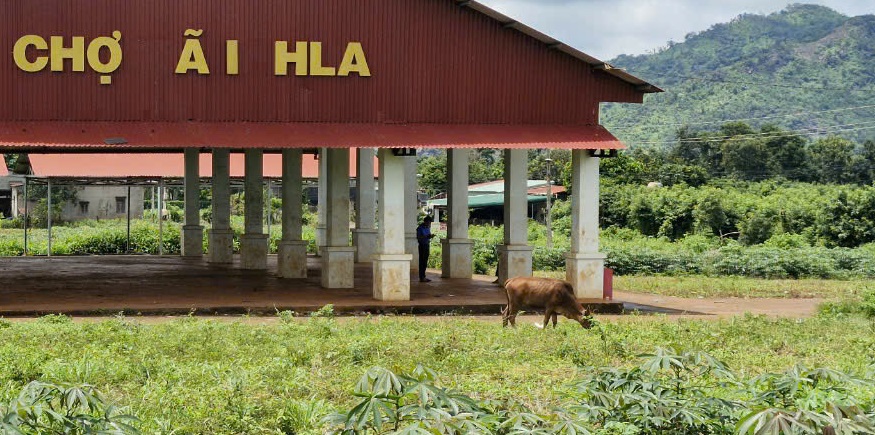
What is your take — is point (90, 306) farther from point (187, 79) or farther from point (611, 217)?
point (611, 217)

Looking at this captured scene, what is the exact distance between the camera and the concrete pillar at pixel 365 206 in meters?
30.3

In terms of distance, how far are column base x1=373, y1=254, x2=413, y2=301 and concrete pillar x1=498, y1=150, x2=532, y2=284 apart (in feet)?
12.4

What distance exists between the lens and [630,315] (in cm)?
2077

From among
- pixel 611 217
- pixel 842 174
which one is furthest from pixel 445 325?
pixel 842 174

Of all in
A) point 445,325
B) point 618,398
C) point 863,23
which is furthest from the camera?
point 863,23

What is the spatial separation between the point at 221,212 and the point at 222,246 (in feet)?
2.94

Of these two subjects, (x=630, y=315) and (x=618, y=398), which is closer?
(x=618, y=398)

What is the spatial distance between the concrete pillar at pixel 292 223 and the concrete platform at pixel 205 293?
16.5 inches

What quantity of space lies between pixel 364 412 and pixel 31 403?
73.1 inches

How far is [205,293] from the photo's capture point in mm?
22906

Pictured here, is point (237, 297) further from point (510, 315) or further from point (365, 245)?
point (365, 245)

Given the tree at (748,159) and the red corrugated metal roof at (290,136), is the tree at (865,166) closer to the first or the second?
the tree at (748,159)

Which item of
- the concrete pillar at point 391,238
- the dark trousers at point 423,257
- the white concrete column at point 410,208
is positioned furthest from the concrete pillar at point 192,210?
the concrete pillar at point 391,238

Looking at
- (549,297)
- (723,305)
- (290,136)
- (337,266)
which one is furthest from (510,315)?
(723,305)
